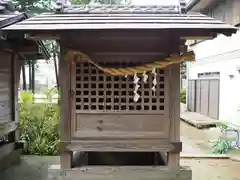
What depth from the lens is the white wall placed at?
12070mm

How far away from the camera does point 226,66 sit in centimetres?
1317

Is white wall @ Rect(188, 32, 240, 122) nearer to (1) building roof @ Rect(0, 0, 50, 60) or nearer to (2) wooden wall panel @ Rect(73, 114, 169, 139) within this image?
(1) building roof @ Rect(0, 0, 50, 60)

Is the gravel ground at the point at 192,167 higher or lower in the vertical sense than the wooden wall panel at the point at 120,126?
lower

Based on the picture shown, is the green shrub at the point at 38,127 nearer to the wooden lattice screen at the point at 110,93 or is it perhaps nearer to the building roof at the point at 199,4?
the wooden lattice screen at the point at 110,93

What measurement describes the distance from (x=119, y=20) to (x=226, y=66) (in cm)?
943

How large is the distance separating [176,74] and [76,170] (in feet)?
6.25

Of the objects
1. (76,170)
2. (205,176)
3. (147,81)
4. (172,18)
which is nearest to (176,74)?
(147,81)

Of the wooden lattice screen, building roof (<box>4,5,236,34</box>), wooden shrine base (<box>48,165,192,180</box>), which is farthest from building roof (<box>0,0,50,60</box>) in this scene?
wooden shrine base (<box>48,165,192,180</box>)

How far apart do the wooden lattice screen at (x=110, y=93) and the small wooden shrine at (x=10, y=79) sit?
71.5 inches

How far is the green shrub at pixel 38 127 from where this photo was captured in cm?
866

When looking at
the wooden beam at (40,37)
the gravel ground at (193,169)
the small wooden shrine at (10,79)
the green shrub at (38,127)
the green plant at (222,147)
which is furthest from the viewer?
the green plant at (222,147)

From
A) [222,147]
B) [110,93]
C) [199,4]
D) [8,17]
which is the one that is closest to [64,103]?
[110,93]

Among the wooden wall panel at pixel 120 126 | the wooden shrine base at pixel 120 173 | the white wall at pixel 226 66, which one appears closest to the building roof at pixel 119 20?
the wooden wall panel at pixel 120 126

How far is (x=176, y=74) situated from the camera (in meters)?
4.83
